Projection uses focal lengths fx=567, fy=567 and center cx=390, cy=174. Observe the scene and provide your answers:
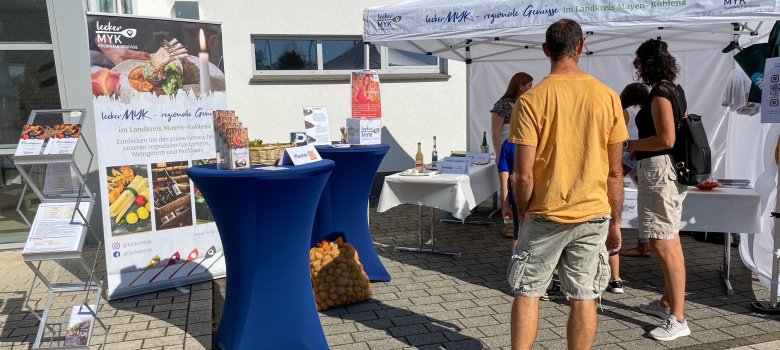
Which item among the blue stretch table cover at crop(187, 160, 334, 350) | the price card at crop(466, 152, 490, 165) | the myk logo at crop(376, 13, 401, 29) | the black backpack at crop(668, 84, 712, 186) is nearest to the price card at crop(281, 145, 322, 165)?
the blue stretch table cover at crop(187, 160, 334, 350)

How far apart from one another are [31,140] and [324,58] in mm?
4896

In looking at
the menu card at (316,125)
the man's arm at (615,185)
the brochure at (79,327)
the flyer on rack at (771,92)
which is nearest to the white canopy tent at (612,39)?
the flyer on rack at (771,92)

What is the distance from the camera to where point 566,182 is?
243 centimetres

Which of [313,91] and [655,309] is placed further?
[313,91]

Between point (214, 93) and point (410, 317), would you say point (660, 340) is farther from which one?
point (214, 93)

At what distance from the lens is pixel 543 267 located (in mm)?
2502

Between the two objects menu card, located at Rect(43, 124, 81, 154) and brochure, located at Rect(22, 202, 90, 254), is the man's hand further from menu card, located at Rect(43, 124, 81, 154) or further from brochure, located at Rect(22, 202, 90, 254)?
brochure, located at Rect(22, 202, 90, 254)

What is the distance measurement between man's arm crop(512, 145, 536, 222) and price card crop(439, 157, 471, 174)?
2.33 meters

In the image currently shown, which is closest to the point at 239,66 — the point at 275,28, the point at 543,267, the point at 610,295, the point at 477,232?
the point at 275,28

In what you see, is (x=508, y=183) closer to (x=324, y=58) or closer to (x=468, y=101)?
(x=468, y=101)

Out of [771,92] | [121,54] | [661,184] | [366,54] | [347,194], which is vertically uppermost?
[366,54]

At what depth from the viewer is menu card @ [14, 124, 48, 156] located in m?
2.97

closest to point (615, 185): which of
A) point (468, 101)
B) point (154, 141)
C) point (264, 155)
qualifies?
point (264, 155)

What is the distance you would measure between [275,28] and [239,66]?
68cm
